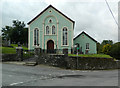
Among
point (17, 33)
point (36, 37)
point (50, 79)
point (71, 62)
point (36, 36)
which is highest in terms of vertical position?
point (17, 33)

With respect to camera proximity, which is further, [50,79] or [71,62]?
[71,62]

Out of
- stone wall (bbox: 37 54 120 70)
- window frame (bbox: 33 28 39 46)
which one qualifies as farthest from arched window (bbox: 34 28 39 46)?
stone wall (bbox: 37 54 120 70)

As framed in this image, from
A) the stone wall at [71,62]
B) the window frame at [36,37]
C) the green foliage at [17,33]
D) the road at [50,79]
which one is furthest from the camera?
the green foliage at [17,33]

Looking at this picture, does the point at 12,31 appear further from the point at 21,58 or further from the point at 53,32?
the point at 21,58

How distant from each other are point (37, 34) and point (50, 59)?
45.0 feet

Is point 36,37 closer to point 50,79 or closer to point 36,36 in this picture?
point 36,36

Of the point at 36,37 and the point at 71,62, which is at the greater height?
the point at 36,37

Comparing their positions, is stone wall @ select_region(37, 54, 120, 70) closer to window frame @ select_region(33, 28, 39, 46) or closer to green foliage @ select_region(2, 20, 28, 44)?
window frame @ select_region(33, 28, 39, 46)

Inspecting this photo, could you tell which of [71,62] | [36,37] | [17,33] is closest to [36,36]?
[36,37]

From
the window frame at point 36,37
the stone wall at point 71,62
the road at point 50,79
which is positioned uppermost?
the window frame at point 36,37

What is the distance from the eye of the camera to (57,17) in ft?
102

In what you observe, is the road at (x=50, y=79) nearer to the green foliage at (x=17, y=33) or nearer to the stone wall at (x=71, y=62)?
the stone wall at (x=71, y=62)

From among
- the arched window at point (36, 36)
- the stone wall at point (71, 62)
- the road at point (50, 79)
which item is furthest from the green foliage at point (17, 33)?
the road at point (50, 79)

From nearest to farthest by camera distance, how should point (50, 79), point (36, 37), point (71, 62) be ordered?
point (50, 79), point (71, 62), point (36, 37)
